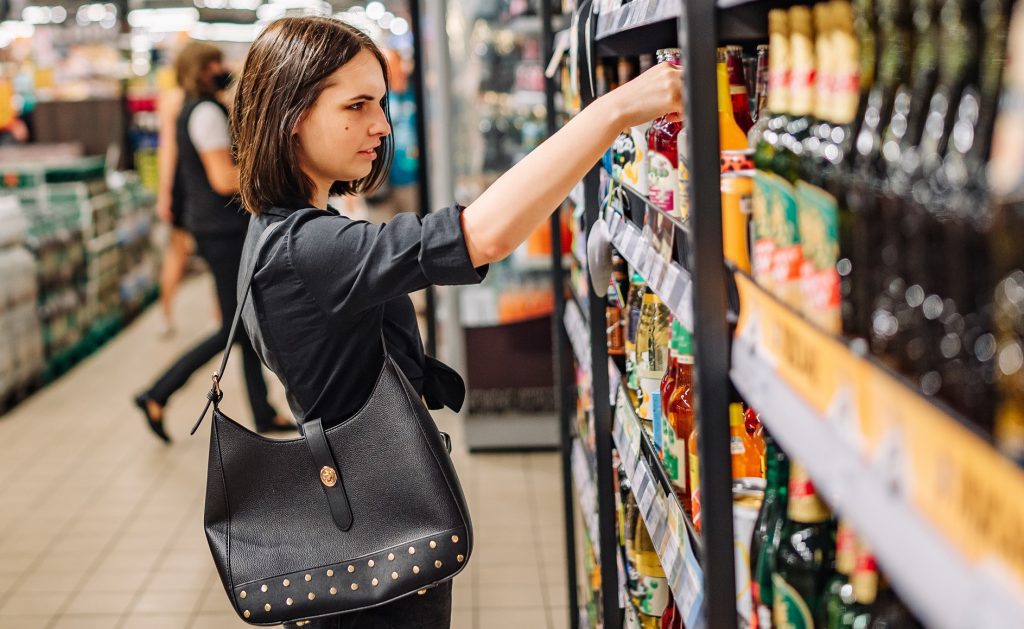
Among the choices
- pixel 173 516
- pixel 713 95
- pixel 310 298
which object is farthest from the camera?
pixel 173 516

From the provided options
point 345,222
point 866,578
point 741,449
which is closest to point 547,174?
point 345,222

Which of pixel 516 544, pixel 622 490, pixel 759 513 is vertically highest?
pixel 759 513

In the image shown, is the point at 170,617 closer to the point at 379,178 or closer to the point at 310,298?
the point at 379,178

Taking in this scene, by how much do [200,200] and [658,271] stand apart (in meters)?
4.10

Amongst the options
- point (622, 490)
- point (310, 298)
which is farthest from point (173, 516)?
point (310, 298)

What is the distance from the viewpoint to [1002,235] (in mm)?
596

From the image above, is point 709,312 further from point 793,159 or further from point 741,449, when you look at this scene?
point 741,449

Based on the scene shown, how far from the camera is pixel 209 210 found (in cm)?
505

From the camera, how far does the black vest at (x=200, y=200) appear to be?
4.99m

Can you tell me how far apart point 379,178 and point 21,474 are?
341 cm

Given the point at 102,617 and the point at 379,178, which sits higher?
the point at 379,178

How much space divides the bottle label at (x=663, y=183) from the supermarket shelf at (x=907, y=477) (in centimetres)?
63

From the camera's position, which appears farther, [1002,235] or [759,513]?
[759,513]

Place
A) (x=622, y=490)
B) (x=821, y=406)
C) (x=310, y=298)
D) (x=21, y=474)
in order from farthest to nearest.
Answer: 1. (x=21, y=474)
2. (x=622, y=490)
3. (x=310, y=298)
4. (x=821, y=406)
